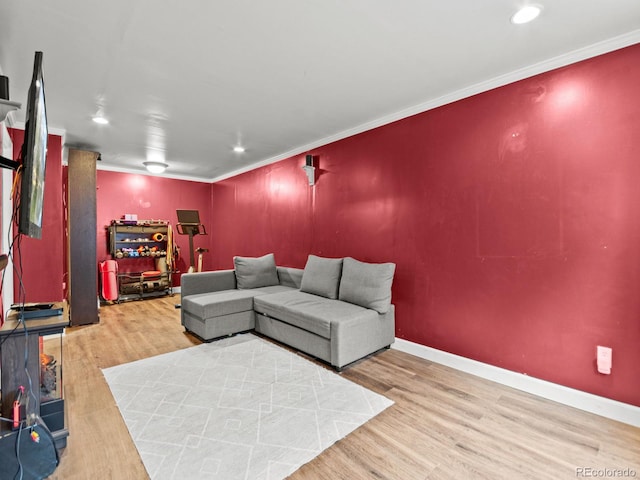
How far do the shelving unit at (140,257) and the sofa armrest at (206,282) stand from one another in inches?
91.1

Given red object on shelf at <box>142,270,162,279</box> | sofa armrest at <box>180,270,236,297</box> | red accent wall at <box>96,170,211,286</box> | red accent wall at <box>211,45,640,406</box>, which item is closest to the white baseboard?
red accent wall at <box>211,45,640,406</box>

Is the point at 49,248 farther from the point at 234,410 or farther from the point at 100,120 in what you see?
the point at 234,410

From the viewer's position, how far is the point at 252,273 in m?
4.17

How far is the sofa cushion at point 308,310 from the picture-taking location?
9.24 feet

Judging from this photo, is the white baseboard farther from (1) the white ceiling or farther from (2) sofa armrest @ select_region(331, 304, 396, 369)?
(1) the white ceiling

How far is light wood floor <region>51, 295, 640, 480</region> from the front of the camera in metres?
1.58

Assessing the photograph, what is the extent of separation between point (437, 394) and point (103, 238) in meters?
6.05

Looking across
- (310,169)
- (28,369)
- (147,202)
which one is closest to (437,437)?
(28,369)

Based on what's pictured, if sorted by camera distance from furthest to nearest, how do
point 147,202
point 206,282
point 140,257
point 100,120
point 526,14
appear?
point 147,202 < point 140,257 < point 206,282 < point 100,120 < point 526,14

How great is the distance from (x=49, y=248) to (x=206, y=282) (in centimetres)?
187

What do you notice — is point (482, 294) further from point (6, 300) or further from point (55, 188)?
point (55, 188)

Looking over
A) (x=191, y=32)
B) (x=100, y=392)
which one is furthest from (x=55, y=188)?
(x=191, y=32)

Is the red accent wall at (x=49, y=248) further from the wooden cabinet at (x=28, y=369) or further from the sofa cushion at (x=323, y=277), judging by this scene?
the sofa cushion at (x=323, y=277)

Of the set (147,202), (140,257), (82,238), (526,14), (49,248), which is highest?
(526,14)
